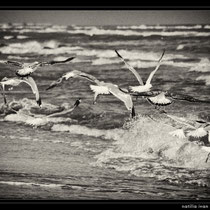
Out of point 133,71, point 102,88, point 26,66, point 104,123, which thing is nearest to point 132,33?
point 133,71

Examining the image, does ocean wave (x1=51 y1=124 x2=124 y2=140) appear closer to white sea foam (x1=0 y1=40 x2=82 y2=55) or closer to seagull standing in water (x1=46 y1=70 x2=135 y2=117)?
seagull standing in water (x1=46 y1=70 x2=135 y2=117)

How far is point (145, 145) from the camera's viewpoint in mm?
2377

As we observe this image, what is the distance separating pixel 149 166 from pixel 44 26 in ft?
3.68

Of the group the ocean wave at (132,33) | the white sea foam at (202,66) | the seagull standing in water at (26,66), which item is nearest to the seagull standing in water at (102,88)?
the seagull standing in water at (26,66)

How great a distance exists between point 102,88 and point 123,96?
0.14m

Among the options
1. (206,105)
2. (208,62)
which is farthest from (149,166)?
(208,62)

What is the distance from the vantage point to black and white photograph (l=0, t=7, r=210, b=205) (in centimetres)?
236

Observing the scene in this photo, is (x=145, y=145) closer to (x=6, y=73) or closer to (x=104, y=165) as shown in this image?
(x=104, y=165)

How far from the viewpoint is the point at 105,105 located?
7.86 ft

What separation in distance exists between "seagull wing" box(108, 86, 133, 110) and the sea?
0.03 meters

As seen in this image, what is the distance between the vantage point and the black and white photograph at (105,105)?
2359mm

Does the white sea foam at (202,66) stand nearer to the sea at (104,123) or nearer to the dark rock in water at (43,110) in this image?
the sea at (104,123)

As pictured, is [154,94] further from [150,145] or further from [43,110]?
[43,110]

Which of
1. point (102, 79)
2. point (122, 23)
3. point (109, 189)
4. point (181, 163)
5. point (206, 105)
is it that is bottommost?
point (109, 189)
